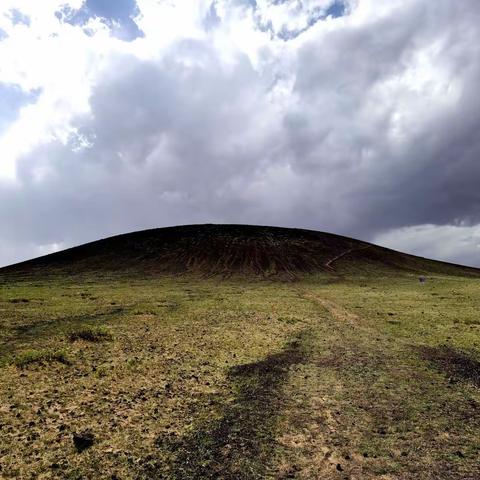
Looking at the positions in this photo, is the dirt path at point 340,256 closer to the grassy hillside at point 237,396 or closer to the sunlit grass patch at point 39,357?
the grassy hillside at point 237,396

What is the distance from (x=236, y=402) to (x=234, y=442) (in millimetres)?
2971

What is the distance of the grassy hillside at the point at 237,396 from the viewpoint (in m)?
9.98

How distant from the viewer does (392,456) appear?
401 inches

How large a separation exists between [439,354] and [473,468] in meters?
11.7

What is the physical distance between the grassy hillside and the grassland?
48 mm

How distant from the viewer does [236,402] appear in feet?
45.6

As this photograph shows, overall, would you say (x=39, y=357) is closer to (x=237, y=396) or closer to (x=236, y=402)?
(x=237, y=396)

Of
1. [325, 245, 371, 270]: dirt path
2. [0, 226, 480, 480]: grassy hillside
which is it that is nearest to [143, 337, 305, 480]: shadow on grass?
[0, 226, 480, 480]: grassy hillside

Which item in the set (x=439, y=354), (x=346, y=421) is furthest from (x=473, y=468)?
(x=439, y=354)

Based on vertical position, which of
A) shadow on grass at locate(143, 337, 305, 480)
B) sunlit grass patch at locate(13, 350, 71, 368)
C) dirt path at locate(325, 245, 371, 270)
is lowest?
shadow on grass at locate(143, 337, 305, 480)

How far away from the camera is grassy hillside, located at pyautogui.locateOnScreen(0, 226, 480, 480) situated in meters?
9.98

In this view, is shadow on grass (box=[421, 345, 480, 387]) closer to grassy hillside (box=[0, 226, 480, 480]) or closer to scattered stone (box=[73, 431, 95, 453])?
grassy hillside (box=[0, 226, 480, 480])

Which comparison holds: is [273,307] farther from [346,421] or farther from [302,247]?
[302,247]

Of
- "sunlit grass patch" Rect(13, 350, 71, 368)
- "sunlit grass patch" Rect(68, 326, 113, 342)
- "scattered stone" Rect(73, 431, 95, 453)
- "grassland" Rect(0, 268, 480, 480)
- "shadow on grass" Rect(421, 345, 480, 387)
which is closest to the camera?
"grassland" Rect(0, 268, 480, 480)
